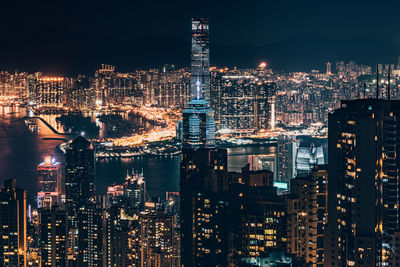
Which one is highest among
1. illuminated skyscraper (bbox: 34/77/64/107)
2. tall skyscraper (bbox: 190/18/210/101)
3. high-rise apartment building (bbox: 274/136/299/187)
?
tall skyscraper (bbox: 190/18/210/101)

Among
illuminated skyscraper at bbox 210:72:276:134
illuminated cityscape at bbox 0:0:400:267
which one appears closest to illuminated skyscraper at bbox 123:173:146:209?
illuminated cityscape at bbox 0:0:400:267

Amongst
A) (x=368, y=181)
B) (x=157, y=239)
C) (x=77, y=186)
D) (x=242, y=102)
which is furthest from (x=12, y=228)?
(x=242, y=102)

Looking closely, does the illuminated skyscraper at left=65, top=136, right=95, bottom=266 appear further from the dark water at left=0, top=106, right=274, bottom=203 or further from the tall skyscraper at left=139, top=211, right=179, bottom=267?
the tall skyscraper at left=139, top=211, right=179, bottom=267

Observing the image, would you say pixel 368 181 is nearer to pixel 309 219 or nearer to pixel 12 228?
pixel 309 219

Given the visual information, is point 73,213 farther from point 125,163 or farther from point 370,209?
point 125,163

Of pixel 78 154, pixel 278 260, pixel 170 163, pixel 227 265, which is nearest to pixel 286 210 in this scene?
pixel 227 265

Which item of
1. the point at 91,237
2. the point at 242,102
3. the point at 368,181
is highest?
the point at 242,102
